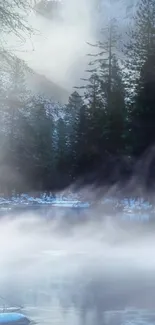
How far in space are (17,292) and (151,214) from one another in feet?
77.4

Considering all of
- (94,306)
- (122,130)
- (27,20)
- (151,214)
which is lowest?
(94,306)

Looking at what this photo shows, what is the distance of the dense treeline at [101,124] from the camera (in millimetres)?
32125

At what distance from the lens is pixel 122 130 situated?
36.9 meters

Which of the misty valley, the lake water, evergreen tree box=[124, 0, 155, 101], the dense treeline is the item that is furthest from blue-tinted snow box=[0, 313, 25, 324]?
evergreen tree box=[124, 0, 155, 101]

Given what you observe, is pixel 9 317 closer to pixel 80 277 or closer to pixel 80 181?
pixel 80 277

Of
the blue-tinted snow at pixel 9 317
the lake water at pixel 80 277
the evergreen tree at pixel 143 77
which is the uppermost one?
the evergreen tree at pixel 143 77

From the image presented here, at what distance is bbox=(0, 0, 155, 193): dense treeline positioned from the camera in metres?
32.1

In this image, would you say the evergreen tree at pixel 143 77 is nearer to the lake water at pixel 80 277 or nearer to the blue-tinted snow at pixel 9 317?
the lake water at pixel 80 277

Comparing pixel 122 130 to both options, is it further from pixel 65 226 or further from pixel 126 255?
pixel 126 255

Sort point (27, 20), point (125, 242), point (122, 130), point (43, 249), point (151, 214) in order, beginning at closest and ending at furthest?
point (27, 20)
point (43, 249)
point (125, 242)
point (151, 214)
point (122, 130)

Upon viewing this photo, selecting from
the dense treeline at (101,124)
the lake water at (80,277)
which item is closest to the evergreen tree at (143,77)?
the dense treeline at (101,124)

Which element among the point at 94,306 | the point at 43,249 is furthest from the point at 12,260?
the point at 94,306

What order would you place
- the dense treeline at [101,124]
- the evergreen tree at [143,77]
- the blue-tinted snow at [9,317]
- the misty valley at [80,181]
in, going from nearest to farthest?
the blue-tinted snow at [9,317] → the misty valley at [80,181] → the evergreen tree at [143,77] → the dense treeline at [101,124]

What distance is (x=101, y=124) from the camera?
3981 centimetres
